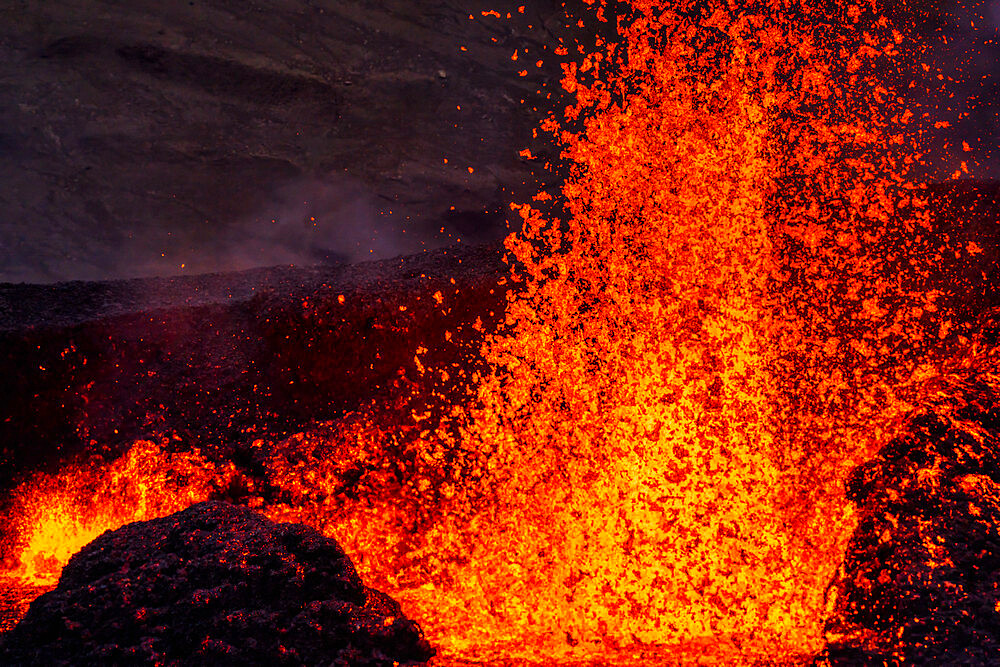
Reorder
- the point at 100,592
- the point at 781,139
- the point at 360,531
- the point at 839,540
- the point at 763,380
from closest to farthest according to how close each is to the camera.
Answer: the point at 100,592 → the point at 839,540 → the point at 360,531 → the point at 763,380 → the point at 781,139

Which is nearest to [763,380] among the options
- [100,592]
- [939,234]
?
[939,234]

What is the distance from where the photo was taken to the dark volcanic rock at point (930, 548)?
2.09 meters

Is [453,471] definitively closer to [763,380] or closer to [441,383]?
[441,383]

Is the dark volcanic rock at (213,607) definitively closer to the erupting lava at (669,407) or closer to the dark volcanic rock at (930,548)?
the erupting lava at (669,407)

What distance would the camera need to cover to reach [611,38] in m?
5.95

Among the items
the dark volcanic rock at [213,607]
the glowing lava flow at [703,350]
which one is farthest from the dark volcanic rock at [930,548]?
the dark volcanic rock at [213,607]

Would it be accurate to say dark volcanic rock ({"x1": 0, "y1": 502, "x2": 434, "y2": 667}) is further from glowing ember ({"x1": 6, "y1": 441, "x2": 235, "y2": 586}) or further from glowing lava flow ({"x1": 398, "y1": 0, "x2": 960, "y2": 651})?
glowing ember ({"x1": 6, "y1": 441, "x2": 235, "y2": 586})

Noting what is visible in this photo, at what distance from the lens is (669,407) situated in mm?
3992

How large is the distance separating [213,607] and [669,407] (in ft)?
8.30

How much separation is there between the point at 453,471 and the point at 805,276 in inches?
89.3

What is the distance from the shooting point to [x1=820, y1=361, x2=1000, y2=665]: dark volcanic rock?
6.86ft

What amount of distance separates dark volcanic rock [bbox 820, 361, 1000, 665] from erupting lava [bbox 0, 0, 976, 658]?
A: 1.77ft

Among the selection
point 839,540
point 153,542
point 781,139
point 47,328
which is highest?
point 781,139

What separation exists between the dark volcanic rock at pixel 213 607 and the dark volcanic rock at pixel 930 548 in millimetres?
1337
